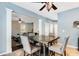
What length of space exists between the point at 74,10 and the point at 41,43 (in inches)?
34.9

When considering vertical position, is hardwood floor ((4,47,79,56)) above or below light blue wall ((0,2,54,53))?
below

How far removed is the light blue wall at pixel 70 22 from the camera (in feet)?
6.49

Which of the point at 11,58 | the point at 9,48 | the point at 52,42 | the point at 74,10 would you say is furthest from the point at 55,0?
the point at 11,58

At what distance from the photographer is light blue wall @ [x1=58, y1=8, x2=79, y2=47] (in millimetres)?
1979

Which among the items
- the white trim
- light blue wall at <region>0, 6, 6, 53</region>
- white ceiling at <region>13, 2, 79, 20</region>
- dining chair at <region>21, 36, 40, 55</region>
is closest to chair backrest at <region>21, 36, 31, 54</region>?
dining chair at <region>21, 36, 40, 55</region>

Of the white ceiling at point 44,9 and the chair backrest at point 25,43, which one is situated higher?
the white ceiling at point 44,9

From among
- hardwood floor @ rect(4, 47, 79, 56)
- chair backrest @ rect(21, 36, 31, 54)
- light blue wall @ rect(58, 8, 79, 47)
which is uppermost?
light blue wall @ rect(58, 8, 79, 47)

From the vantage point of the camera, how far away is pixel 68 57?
205 centimetres

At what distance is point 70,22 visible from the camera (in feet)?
6.59

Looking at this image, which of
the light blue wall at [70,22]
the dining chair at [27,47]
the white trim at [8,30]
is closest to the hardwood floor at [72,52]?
the light blue wall at [70,22]

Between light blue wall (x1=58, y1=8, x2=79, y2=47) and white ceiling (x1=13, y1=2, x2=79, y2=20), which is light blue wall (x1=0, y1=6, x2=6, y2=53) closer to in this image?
white ceiling (x1=13, y1=2, x2=79, y2=20)

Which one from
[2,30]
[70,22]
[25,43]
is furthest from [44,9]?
[2,30]

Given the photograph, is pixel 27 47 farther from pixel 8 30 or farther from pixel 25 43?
pixel 8 30

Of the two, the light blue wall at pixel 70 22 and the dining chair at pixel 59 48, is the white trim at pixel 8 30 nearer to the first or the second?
the dining chair at pixel 59 48
